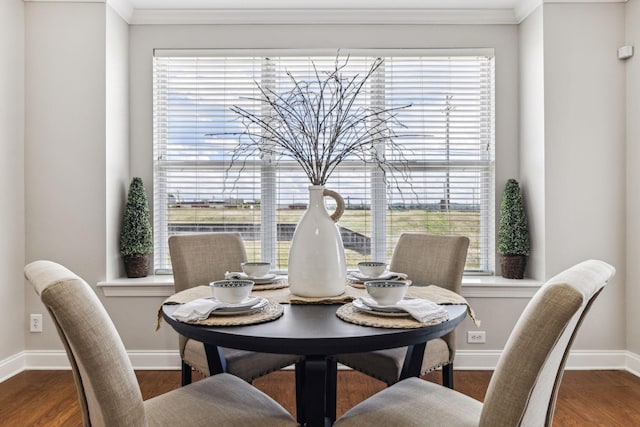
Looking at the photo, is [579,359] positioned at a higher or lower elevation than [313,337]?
lower

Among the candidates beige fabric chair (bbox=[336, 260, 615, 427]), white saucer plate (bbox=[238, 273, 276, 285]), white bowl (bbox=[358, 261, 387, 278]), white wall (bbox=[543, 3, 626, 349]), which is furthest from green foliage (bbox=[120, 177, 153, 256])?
white wall (bbox=[543, 3, 626, 349])

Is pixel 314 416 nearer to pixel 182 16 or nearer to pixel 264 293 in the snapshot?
pixel 264 293

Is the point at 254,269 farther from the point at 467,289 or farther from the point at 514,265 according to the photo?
the point at 514,265

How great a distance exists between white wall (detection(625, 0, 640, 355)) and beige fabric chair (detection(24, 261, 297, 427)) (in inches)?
105

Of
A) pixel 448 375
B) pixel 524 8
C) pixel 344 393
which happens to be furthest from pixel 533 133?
pixel 344 393

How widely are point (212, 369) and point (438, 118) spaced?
243 centimetres

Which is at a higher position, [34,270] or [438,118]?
[438,118]

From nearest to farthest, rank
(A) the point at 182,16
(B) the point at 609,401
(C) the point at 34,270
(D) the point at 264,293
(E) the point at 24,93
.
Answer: (C) the point at 34,270, (D) the point at 264,293, (B) the point at 609,401, (E) the point at 24,93, (A) the point at 182,16

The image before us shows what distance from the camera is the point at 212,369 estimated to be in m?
1.86

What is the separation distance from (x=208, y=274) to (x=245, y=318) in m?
1.04

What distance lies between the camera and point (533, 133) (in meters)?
3.16

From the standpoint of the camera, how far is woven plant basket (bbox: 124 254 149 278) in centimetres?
314

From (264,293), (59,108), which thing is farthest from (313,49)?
(264,293)

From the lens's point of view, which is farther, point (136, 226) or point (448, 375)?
point (136, 226)
